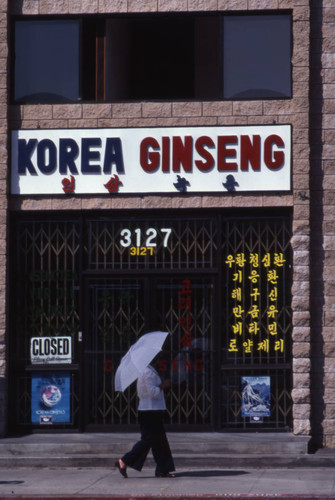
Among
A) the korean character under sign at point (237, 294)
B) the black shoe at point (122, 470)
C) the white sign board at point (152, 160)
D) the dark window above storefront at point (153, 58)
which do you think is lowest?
the black shoe at point (122, 470)

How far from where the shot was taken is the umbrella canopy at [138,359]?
12.9 m

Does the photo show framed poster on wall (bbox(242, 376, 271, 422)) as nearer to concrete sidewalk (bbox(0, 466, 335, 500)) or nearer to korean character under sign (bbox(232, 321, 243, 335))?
korean character under sign (bbox(232, 321, 243, 335))

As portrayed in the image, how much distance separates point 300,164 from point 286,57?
162 cm

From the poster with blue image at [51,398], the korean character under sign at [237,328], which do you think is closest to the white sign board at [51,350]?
the poster with blue image at [51,398]

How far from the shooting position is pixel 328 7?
15.8 metres

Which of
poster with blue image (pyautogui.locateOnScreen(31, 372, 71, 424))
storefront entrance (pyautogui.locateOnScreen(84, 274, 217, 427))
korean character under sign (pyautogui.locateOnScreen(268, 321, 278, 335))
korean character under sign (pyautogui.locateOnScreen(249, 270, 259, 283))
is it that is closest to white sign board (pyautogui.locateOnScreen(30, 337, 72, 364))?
poster with blue image (pyautogui.locateOnScreen(31, 372, 71, 424))

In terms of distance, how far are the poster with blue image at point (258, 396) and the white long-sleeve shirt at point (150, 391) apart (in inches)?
99.5

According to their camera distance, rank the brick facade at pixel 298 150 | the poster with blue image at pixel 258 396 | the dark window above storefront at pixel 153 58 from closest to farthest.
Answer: the brick facade at pixel 298 150
the poster with blue image at pixel 258 396
the dark window above storefront at pixel 153 58

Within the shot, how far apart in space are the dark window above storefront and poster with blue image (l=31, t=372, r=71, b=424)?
4.03m

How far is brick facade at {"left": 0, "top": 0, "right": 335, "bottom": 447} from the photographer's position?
1548 centimetres

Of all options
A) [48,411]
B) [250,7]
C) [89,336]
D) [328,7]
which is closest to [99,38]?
[250,7]

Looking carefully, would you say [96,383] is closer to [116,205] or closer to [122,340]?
[122,340]

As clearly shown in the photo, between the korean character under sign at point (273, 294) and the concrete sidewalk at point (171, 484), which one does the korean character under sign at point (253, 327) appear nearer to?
the korean character under sign at point (273, 294)

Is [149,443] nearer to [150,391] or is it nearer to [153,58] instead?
[150,391]
